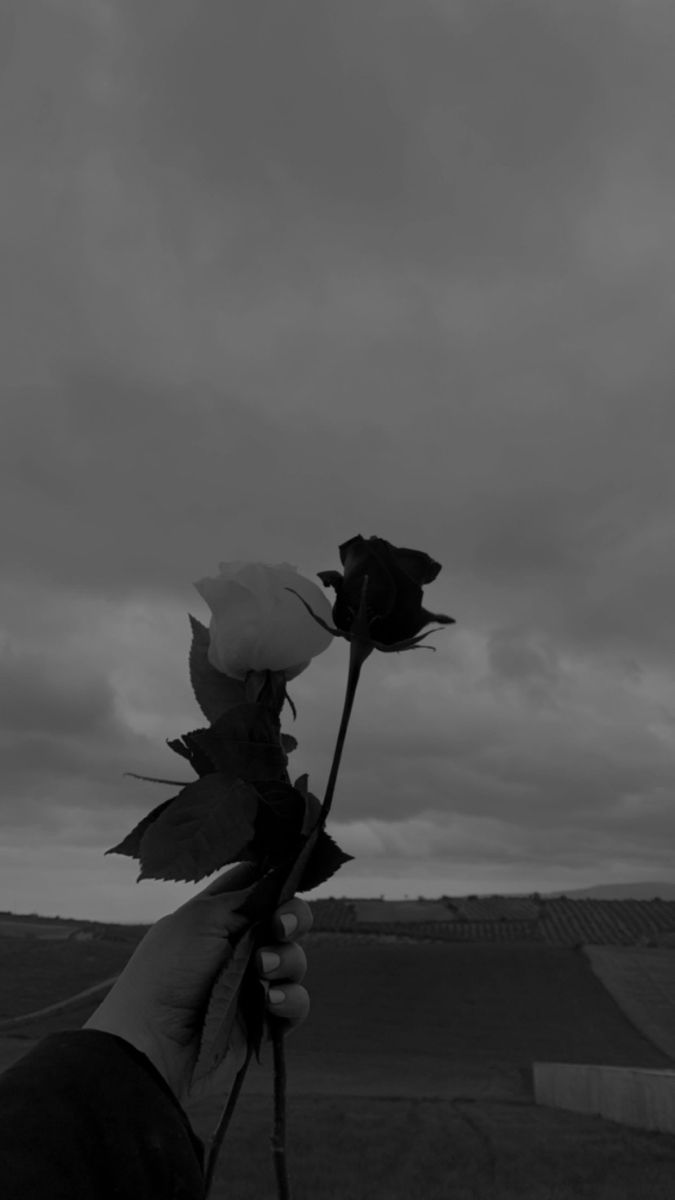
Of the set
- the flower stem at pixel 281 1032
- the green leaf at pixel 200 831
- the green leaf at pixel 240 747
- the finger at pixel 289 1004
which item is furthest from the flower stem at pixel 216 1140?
the green leaf at pixel 240 747

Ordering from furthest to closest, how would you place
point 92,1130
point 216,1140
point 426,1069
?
point 426,1069
point 216,1140
point 92,1130

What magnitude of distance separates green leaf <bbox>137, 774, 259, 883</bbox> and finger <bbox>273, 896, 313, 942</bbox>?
137 millimetres

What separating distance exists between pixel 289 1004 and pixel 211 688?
0.52 m

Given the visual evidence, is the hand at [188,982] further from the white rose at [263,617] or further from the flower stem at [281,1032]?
the white rose at [263,617]

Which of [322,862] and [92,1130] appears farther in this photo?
[322,862]

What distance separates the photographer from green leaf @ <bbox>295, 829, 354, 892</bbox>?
5.25ft

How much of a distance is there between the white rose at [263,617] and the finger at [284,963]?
43cm

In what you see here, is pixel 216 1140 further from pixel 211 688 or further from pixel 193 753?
pixel 211 688

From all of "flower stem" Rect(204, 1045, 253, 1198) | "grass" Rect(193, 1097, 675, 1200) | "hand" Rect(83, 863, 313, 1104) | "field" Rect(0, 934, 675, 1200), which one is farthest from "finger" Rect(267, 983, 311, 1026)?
"grass" Rect(193, 1097, 675, 1200)

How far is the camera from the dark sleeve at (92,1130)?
1.38 meters

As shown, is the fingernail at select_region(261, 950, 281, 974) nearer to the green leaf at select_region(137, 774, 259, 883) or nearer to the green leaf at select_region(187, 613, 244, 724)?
the green leaf at select_region(137, 774, 259, 883)

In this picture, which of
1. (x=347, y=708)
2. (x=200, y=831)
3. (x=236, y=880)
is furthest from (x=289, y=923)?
(x=347, y=708)

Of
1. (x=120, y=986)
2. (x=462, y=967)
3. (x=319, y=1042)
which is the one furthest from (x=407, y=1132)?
(x=462, y=967)

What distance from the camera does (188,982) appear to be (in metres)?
1.66
